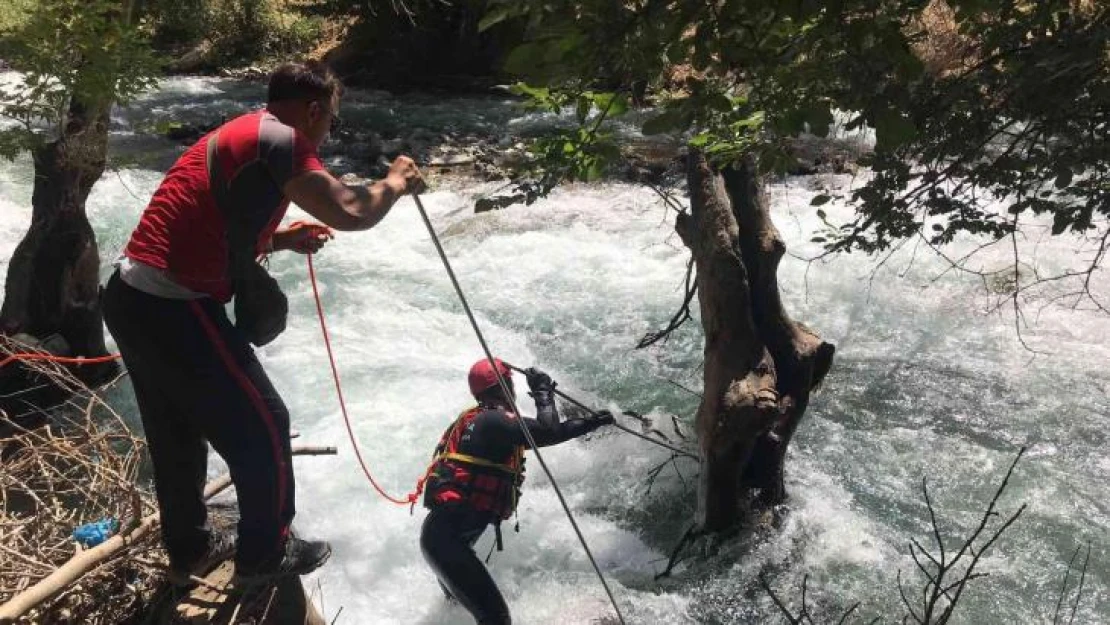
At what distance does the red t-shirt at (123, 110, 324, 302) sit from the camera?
2586 mm

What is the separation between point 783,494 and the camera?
5.16 meters

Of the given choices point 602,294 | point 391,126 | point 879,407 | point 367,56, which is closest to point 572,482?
point 879,407

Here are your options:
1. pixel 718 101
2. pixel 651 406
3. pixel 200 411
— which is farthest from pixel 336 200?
pixel 651 406

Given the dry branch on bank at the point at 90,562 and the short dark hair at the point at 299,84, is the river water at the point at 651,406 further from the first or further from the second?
the short dark hair at the point at 299,84

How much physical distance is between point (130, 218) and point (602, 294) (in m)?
5.22

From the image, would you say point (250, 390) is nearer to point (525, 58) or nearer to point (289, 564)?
point (289, 564)

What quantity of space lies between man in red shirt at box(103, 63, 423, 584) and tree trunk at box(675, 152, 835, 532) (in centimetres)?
228

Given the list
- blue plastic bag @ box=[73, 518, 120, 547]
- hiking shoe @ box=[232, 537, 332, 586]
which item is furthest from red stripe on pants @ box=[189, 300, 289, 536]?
blue plastic bag @ box=[73, 518, 120, 547]

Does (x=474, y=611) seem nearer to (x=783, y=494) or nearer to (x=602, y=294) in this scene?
(x=783, y=494)

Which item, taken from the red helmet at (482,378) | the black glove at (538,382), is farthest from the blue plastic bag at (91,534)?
the black glove at (538,382)

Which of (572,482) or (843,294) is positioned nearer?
(572,482)

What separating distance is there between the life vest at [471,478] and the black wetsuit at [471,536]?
0.03 metres

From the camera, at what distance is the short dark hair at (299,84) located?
273cm

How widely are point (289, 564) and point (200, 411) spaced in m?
0.65
